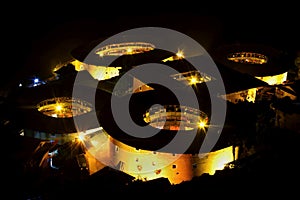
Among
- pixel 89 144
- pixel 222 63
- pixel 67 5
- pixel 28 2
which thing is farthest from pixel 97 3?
pixel 89 144

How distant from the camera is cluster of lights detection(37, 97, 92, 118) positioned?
68.5 ft

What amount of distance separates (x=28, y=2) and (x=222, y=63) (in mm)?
26401

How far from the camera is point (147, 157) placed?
16.0 m

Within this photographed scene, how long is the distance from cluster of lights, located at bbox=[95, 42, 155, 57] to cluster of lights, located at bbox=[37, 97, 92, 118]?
20.9ft

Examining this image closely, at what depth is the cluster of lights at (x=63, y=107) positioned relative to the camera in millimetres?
20875

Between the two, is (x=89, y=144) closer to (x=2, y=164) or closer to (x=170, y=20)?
(x=2, y=164)

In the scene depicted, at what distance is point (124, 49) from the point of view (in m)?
27.1

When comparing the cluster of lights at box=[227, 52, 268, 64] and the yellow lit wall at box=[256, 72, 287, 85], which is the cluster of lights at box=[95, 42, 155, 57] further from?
the yellow lit wall at box=[256, 72, 287, 85]

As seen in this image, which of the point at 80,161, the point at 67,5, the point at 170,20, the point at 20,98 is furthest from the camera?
the point at 67,5

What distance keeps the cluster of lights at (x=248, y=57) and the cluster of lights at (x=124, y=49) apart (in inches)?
259

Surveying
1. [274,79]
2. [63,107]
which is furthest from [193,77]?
[63,107]

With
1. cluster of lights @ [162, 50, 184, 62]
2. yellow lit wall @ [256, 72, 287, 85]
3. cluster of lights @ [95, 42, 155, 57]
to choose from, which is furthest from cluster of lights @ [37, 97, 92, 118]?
yellow lit wall @ [256, 72, 287, 85]

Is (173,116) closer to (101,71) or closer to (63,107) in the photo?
(63,107)

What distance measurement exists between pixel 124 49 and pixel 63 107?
8088mm
